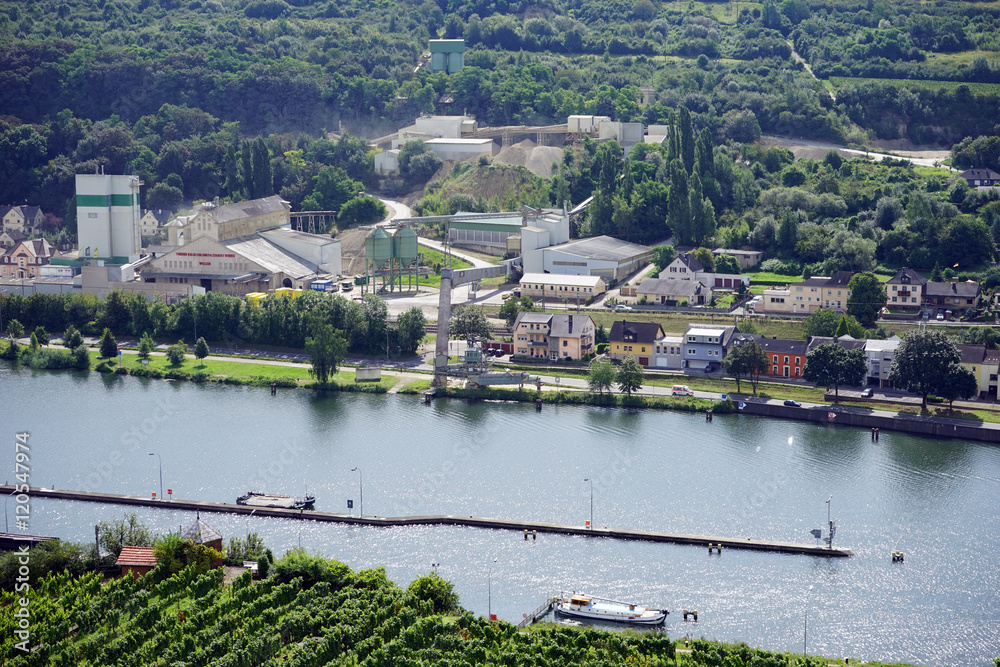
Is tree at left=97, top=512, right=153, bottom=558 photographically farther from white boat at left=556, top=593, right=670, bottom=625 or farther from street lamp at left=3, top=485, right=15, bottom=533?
white boat at left=556, top=593, right=670, bottom=625

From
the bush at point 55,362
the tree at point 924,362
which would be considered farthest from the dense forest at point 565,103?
the bush at point 55,362

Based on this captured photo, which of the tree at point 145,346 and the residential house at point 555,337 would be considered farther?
the tree at point 145,346

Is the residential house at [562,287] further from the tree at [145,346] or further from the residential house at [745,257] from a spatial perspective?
the tree at [145,346]

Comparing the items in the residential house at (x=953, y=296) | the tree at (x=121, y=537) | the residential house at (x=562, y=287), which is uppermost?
the residential house at (x=562, y=287)

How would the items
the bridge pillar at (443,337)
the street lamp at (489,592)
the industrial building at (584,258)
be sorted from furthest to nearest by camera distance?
1. the industrial building at (584,258)
2. the bridge pillar at (443,337)
3. the street lamp at (489,592)

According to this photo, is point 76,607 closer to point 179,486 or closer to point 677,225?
point 179,486

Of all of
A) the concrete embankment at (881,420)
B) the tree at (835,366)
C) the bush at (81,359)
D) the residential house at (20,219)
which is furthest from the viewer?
the residential house at (20,219)

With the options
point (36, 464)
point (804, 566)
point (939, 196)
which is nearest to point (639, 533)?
point (804, 566)
